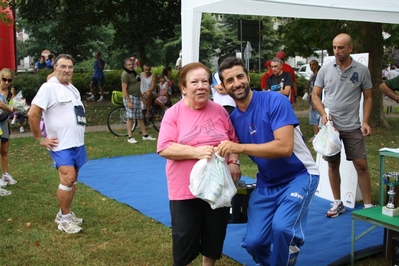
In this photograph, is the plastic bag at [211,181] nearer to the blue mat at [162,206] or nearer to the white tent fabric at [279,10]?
the blue mat at [162,206]

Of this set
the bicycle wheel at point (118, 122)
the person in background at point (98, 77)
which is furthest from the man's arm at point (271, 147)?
the person in background at point (98, 77)

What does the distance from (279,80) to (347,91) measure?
285 centimetres

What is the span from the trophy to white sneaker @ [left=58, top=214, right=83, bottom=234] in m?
3.12

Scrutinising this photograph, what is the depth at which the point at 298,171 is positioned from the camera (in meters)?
3.50

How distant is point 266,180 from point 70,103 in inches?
95.4

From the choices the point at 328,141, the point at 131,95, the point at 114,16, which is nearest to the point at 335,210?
the point at 328,141

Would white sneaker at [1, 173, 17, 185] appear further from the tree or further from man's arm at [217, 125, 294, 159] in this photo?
the tree

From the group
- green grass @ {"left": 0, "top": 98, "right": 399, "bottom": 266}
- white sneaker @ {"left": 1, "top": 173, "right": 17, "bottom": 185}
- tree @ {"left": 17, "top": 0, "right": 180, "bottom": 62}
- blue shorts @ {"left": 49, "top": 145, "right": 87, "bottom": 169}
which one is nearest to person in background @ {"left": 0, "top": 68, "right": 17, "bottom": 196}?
white sneaker @ {"left": 1, "top": 173, "right": 17, "bottom": 185}

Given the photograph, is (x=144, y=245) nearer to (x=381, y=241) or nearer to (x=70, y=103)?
(x=70, y=103)

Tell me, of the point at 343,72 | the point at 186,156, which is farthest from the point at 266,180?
the point at 343,72

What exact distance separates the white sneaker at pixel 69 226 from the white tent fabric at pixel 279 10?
2128 millimetres

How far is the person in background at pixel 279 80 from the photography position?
7969mm

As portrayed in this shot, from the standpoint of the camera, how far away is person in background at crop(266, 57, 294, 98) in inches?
314

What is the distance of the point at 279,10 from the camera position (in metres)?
5.77
